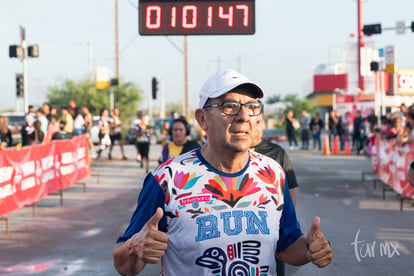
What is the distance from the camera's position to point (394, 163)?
15.3 meters

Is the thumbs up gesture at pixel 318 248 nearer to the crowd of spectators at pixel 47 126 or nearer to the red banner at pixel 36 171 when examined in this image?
the red banner at pixel 36 171

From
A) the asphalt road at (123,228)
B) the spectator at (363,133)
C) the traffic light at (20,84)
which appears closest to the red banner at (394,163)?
the asphalt road at (123,228)

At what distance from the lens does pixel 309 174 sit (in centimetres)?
2008

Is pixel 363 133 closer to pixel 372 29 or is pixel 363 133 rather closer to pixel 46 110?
pixel 372 29

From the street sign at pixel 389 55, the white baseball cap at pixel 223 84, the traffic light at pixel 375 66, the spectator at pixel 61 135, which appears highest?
the street sign at pixel 389 55

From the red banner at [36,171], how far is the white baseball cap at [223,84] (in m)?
8.36

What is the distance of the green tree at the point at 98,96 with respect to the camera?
61.9m

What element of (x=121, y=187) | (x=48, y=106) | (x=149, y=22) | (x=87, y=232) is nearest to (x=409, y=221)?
(x=87, y=232)

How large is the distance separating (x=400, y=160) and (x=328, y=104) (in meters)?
52.3

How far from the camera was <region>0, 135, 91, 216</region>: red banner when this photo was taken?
11195mm

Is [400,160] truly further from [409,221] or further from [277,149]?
[277,149]

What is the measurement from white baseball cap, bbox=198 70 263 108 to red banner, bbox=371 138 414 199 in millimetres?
10884

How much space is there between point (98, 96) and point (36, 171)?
1962 inches

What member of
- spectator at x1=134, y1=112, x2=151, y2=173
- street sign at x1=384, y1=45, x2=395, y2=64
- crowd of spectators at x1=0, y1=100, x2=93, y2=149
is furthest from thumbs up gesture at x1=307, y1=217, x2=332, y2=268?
street sign at x1=384, y1=45, x2=395, y2=64
